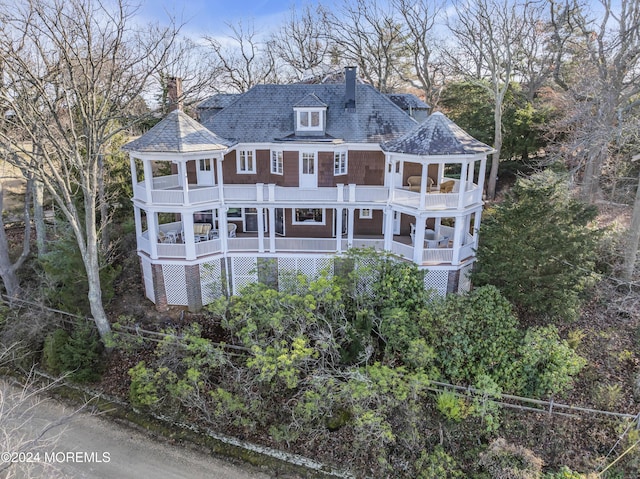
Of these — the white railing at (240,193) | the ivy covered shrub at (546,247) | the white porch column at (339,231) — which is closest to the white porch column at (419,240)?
the ivy covered shrub at (546,247)

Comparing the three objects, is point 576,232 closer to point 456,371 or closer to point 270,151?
point 456,371

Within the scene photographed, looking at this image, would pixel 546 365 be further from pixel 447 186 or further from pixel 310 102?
pixel 310 102

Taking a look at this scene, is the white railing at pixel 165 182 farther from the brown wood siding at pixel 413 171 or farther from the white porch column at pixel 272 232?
the brown wood siding at pixel 413 171

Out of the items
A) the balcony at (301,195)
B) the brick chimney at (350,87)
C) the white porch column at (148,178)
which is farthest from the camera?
the brick chimney at (350,87)

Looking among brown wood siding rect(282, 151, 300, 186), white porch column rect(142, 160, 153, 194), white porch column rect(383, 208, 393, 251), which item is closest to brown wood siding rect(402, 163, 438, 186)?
white porch column rect(383, 208, 393, 251)

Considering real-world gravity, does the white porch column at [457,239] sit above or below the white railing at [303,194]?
below

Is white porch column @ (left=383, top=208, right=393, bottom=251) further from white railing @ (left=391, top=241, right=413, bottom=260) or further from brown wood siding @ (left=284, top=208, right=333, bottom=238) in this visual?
brown wood siding @ (left=284, top=208, right=333, bottom=238)
